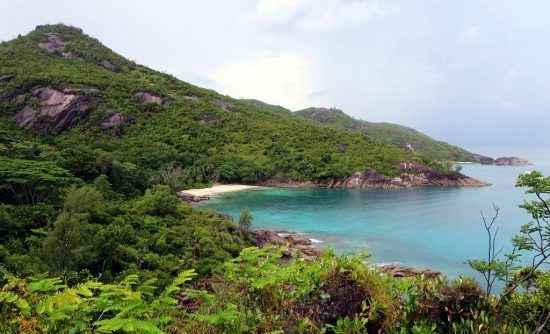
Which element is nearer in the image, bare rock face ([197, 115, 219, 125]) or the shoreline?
the shoreline

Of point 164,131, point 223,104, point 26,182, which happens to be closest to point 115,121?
point 164,131

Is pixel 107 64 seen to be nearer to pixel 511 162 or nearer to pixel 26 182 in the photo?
pixel 26 182

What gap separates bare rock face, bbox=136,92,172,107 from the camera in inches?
2745

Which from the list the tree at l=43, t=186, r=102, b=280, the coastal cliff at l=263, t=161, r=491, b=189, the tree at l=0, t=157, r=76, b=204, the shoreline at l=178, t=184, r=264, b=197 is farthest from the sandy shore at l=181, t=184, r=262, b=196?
the tree at l=43, t=186, r=102, b=280

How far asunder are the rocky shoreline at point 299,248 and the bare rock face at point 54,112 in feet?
155

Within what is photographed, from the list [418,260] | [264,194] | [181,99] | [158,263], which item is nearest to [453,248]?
[418,260]

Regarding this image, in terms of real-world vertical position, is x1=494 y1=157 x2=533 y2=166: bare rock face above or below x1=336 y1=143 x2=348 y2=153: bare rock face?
above

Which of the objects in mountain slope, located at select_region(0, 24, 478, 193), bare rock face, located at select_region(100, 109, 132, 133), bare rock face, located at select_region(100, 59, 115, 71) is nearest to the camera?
mountain slope, located at select_region(0, 24, 478, 193)

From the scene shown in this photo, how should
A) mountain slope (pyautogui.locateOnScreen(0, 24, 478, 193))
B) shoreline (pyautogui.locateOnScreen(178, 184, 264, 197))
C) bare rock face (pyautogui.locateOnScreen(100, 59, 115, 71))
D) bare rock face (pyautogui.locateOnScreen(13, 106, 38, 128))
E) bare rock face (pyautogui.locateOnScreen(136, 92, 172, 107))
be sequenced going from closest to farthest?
shoreline (pyautogui.locateOnScreen(178, 184, 264, 197)) < mountain slope (pyautogui.locateOnScreen(0, 24, 478, 193)) < bare rock face (pyautogui.locateOnScreen(13, 106, 38, 128)) < bare rock face (pyautogui.locateOnScreen(136, 92, 172, 107)) < bare rock face (pyautogui.locateOnScreen(100, 59, 115, 71))

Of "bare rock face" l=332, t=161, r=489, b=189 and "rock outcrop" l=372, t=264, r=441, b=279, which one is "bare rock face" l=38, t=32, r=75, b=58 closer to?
"bare rock face" l=332, t=161, r=489, b=189

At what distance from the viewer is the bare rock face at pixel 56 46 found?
80.5m

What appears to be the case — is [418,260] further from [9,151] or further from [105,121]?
[105,121]

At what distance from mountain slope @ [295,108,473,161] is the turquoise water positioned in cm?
5957

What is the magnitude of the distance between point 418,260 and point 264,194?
27247mm
